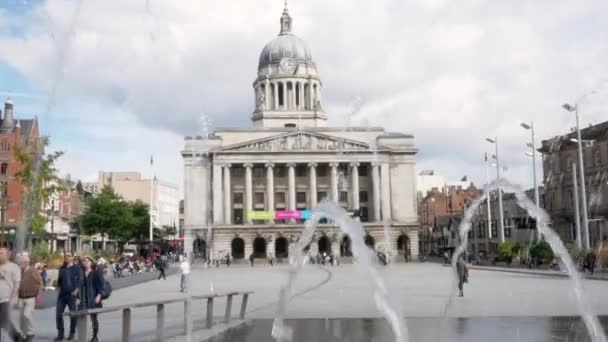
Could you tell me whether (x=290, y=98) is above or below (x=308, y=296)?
above

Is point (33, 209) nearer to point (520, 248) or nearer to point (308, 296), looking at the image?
point (308, 296)

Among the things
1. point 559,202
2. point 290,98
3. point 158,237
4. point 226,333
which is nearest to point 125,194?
point 158,237

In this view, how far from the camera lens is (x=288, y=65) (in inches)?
5069

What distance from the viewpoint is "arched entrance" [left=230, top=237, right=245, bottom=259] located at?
349 ft

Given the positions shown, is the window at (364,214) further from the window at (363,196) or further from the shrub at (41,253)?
the shrub at (41,253)

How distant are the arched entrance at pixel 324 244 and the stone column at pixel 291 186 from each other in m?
6.56

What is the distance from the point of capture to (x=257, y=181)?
112 m

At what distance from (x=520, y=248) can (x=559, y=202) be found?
28380mm

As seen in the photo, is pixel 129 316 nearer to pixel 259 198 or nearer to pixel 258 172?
pixel 258 172

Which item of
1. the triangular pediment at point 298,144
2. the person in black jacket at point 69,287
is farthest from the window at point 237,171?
the person in black jacket at point 69,287

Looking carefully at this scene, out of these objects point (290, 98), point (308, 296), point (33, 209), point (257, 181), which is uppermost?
point (290, 98)

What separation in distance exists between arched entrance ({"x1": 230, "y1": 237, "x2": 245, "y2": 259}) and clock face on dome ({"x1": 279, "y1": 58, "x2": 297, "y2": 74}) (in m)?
36.1

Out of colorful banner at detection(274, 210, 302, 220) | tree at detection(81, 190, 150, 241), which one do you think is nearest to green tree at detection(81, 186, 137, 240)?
tree at detection(81, 190, 150, 241)

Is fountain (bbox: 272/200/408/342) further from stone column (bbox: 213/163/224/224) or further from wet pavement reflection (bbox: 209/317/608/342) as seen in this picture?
stone column (bbox: 213/163/224/224)
